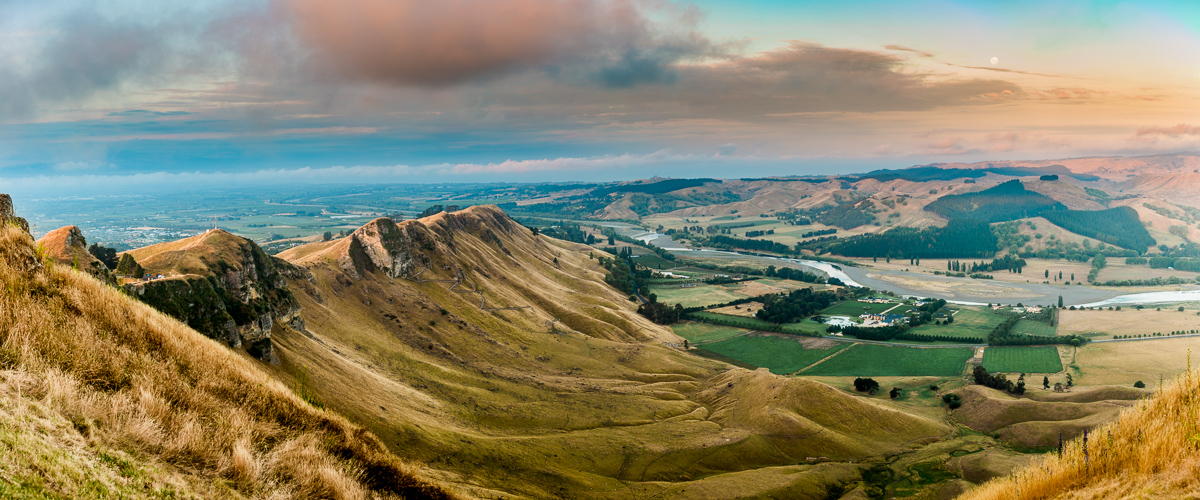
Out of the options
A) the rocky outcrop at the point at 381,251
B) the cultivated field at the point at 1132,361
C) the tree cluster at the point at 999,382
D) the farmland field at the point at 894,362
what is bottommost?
the farmland field at the point at 894,362

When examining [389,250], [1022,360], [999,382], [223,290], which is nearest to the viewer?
[223,290]

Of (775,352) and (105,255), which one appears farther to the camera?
(775,352)

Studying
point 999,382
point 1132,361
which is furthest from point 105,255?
point 1132,361

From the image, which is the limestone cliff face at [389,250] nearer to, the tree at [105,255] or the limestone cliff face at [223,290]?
the limestone cliff face at [223,290]

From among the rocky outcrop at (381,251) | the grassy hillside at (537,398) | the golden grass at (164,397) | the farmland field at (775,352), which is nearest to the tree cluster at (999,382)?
the grassy hillside at (537,398)

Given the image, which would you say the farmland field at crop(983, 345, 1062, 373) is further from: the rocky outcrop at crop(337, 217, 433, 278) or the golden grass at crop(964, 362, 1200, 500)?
the rocky outcrop at crop(337, 217, 433, 278)

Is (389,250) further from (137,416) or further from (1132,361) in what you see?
(1132,361)

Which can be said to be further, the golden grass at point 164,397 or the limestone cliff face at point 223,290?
the limestone cliff face at point 223,290

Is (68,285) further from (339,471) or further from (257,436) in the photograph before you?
(339,471)
